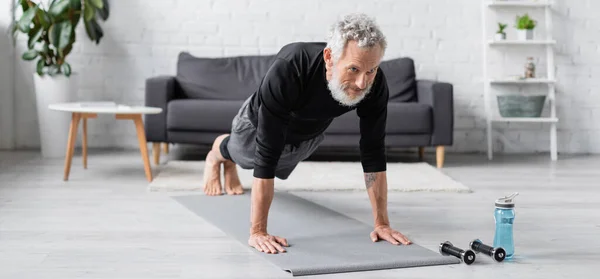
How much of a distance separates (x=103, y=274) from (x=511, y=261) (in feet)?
4.06

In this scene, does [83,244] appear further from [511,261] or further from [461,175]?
[461,175]

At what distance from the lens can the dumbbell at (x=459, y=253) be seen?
90.0 inches

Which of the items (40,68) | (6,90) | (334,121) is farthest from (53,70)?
(334,121)

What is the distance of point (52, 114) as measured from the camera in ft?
16.5

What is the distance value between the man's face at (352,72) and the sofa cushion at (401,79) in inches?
113

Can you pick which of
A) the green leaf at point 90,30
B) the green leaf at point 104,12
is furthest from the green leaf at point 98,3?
the green leaf at point 104,12

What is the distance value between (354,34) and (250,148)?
104 cm

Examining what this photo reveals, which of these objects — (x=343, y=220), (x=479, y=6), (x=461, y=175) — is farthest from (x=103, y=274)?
(x=479, y=6)

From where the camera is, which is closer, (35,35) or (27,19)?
(27,19)

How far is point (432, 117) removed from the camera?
190 inches

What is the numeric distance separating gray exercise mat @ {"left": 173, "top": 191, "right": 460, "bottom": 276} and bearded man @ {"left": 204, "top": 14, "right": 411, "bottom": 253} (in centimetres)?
8

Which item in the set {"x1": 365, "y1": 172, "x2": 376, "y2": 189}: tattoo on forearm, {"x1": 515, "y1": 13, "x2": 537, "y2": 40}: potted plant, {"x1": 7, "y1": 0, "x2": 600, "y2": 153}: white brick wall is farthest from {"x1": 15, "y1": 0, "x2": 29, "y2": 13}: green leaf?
{"x1": 515, "y1": 13, "x2": 537, "y2": 40}: potted plant

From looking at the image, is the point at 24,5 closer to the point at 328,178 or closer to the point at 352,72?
the point at 328,178

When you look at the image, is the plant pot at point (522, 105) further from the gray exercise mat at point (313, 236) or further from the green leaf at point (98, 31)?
the green leaf at point (98, 31)
